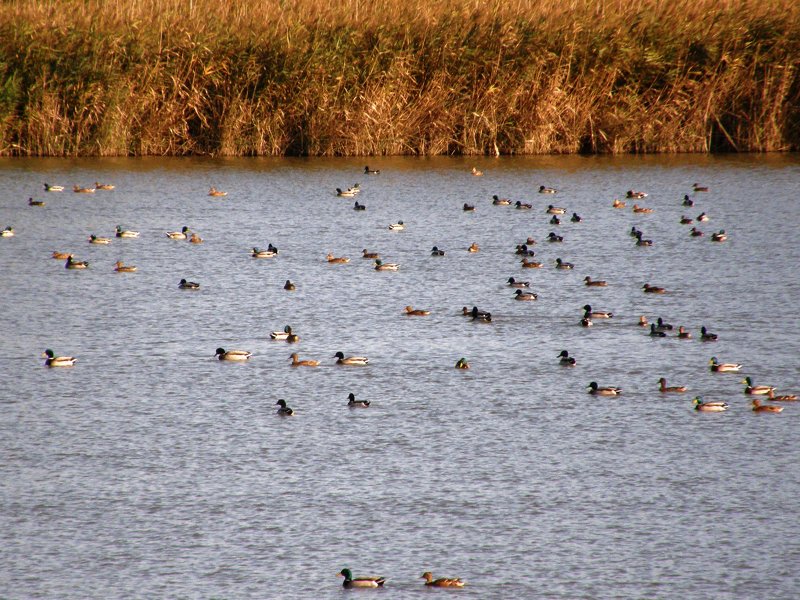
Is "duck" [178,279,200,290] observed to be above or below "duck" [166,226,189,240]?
below

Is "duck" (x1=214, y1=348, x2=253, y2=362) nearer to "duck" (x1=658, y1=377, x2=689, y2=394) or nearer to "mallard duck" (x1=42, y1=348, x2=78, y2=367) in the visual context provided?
"mallard duck" (x1=42, y1=348, x2=78, y2=367)

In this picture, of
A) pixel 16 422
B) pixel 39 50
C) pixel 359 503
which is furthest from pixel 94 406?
pixel 39 50

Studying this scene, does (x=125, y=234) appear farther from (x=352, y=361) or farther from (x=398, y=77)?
(x=352, y=361)

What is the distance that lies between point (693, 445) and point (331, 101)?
22980 mm

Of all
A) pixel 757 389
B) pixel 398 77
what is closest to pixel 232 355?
pixel 757 389

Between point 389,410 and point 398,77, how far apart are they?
21.0 meters

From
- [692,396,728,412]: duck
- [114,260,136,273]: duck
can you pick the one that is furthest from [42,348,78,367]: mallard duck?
[692,396,728,412]: duck

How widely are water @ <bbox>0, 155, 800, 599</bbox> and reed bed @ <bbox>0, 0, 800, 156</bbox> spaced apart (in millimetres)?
3720

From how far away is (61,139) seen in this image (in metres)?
38.7

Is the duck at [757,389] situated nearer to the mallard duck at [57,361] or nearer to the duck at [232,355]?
the duck at [232,355]

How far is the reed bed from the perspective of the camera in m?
38.5

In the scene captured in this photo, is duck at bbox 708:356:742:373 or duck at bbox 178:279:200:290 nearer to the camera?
duck at bbox 708:356:742:373

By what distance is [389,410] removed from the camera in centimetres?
2006

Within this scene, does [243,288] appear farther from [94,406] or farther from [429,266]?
[94,406]
